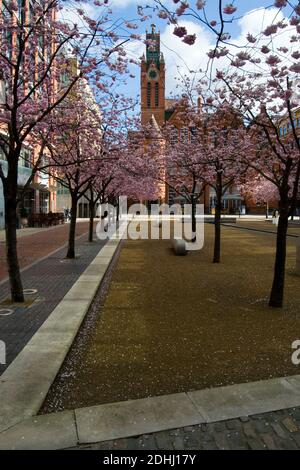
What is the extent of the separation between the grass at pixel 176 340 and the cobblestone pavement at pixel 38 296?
34.2 inches

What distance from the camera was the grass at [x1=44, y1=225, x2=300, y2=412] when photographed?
437 centimetres

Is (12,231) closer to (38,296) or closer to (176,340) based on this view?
(38,296)

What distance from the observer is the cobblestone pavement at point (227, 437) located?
3.23 m

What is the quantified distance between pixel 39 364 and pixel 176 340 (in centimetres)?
204

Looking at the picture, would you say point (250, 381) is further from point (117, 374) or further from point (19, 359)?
point (19, 359)

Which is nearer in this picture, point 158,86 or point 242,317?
point 242,317

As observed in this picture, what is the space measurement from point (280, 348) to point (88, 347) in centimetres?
276

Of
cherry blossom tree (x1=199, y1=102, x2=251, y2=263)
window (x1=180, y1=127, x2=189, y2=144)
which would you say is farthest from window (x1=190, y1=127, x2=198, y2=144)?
cherry blossom tree (x1=199, y1=102, x2=251, y2=263)

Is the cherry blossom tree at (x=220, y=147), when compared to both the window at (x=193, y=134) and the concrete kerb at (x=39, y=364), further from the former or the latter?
the concrete kerb at (x=39, y=364)

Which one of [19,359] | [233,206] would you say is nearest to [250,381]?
[19,359]

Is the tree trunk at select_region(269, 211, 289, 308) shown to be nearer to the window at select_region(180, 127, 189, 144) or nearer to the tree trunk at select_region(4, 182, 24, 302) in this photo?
the tree trunk at select_region(4, 182, 24, 302)

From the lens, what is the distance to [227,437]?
→ 3.37 m

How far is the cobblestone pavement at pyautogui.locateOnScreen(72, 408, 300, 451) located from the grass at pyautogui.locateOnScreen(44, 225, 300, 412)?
0.74m
